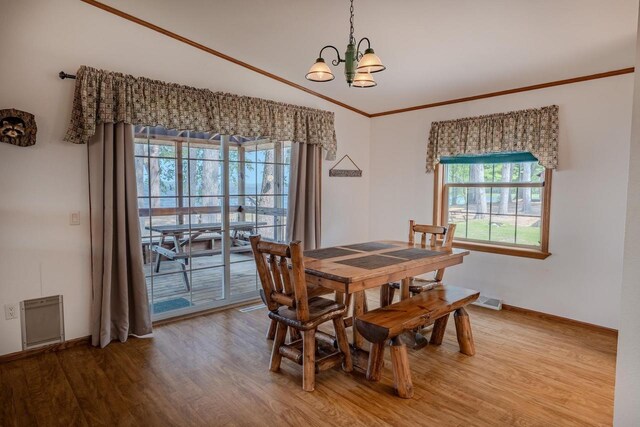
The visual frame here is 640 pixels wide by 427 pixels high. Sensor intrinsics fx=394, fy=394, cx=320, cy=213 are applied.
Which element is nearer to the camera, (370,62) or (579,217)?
(370,62)

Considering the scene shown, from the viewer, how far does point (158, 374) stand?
2816 millimetres

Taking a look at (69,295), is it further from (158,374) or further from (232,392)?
(232,392)

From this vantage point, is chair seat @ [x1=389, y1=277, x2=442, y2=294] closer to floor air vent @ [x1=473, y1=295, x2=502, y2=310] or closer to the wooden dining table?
the wooden dining table

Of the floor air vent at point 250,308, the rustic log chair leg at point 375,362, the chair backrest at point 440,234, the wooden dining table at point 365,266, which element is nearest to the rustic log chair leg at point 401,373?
the rustic log chair leg at point 375,362

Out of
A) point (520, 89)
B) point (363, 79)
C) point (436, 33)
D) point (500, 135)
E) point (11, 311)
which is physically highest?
point (436, 33)

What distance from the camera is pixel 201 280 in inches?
173

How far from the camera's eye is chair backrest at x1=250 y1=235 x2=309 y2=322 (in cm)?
246

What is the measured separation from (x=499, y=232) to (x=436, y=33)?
92.2 inches

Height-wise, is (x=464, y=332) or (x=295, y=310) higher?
(x=295, y=310)

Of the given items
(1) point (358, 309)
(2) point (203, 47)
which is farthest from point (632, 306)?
(2) point (203, 47)

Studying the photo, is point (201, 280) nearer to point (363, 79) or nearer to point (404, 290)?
point (404, 290)

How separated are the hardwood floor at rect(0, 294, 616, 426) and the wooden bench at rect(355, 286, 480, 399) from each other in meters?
0.10

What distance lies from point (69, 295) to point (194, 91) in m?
2.09

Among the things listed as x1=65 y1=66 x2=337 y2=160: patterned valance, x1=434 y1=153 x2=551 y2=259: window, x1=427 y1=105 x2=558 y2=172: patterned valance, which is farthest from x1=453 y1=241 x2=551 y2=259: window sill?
x1=65 y1=66 x2=337 y2=160: patterned valance
